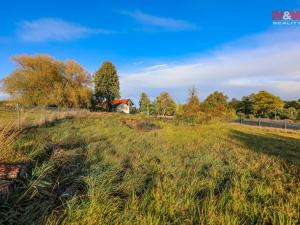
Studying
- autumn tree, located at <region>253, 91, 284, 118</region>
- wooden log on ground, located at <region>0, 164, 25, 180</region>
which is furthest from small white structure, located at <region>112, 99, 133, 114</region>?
wooden log on ground, located at <region>0, 164, 25, 180</region>

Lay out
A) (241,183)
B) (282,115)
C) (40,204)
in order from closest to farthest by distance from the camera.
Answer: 1. (40,204)
2. (241,183)
3. (282,115)

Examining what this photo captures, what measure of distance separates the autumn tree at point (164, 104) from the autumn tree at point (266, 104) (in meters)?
20.5

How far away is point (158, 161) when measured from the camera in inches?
194

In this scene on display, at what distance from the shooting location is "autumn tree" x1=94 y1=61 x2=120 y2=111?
42125 millimetres

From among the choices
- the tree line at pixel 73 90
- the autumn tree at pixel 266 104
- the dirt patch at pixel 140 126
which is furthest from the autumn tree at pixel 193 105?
the autumn tree at pixel 266 104

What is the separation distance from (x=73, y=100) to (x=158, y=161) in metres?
29.0

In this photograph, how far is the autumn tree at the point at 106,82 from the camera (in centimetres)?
4212

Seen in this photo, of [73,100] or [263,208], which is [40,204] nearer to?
[263,208]

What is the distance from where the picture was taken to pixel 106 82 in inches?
1674

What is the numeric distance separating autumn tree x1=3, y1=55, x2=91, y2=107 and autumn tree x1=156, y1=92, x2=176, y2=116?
1824 cm

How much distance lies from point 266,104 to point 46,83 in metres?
45.7

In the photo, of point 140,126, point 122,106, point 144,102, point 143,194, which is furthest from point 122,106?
point 143,194

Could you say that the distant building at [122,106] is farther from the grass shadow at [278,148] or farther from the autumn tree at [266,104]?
the grass shadow at [278,148]

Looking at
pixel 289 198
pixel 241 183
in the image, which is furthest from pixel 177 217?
pixel 289 198
